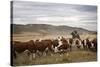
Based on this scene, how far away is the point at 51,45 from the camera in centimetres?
252

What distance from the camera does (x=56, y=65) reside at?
2.56m

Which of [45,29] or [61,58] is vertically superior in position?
[45,29]

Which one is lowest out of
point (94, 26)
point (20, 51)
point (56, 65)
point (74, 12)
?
point (56, 65)

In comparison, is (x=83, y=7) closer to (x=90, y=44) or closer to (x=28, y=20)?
(x=90, y=44)

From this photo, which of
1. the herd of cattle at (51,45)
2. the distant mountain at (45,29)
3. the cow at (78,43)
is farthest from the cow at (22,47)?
the cow at (78,43)

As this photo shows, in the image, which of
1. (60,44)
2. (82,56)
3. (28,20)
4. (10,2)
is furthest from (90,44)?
(10,2)

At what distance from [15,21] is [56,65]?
756 millimetres

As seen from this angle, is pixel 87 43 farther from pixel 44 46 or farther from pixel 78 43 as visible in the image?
pixel 44 46

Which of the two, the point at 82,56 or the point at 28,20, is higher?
the point at 28,20

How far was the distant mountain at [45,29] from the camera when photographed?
7.85ft

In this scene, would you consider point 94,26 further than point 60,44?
Yes

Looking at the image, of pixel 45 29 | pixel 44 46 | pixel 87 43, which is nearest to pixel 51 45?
pixel 44 46

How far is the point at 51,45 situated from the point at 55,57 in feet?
0.53

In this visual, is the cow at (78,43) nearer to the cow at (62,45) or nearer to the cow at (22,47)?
the cow at (62,45)
